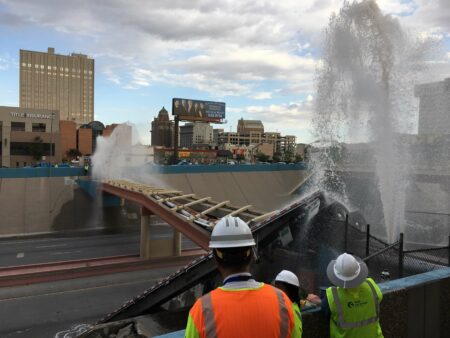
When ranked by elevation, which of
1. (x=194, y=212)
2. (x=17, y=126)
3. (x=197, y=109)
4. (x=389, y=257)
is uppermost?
(x=197, y=109)

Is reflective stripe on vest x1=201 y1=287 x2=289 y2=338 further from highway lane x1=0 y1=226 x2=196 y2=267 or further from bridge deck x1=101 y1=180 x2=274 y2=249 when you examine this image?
highway lane x1=0 y1=226 x2=196 y2=267

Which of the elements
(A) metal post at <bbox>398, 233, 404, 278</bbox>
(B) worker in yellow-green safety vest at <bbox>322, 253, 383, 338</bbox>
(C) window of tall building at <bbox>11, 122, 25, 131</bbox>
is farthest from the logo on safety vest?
(C) window of tall building at <bbox>11, 122, 25, 131</bbox>

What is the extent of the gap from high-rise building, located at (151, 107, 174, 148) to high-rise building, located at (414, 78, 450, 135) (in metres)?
113

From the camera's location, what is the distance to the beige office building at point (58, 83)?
17950 centimetres

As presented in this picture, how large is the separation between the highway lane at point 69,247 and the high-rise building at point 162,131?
99942 millimetres

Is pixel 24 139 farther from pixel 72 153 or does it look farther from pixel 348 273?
pixel 348 273

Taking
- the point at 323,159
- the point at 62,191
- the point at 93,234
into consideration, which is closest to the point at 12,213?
the point at 62,191

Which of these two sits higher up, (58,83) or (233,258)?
(58,83)

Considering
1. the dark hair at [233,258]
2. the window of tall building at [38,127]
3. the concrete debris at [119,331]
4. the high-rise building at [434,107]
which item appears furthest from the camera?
the window of tall building at [38,127]

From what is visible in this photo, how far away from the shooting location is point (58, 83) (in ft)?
612

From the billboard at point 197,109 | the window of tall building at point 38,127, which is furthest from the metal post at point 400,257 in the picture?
the window of tall building at point 38,127

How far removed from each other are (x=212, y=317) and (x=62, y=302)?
13.9 m

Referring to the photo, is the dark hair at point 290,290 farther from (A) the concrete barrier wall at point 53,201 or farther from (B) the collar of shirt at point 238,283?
(A) the concrete barrier wall at point 53,201

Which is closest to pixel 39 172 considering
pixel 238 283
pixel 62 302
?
pixel 62 302
